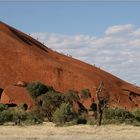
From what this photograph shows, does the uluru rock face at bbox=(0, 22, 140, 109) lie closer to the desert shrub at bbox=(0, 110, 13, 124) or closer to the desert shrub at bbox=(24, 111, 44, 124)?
the desert shrub at bbox=(24, 111, 44, 124)

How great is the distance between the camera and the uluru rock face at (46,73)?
7262cm

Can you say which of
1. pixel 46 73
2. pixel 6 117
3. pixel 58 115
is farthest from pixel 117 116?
pixel 46 73

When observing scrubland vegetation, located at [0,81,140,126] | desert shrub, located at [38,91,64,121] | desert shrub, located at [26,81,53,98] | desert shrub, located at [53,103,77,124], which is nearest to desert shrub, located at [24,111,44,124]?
scrubland vegetation, located at [0,81,140,126]

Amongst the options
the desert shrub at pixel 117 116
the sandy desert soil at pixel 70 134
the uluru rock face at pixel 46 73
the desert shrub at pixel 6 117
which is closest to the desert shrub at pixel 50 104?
the desert shrub at pixel 6 117

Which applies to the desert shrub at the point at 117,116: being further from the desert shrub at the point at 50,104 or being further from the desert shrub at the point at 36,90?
the desert shrub at the point at 36,90

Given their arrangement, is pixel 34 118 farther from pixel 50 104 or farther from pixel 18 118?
pixel 50 104

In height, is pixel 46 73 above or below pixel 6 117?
above

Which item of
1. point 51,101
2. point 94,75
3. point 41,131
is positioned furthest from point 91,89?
point 41,131

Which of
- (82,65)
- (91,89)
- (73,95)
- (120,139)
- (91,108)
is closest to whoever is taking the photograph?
(120,139)

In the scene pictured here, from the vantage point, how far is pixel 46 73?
242 feet

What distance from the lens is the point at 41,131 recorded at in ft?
99.9

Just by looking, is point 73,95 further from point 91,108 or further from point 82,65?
point 82,65

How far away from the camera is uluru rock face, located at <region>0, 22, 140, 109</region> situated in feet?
238

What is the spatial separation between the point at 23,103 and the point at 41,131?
30.4m
